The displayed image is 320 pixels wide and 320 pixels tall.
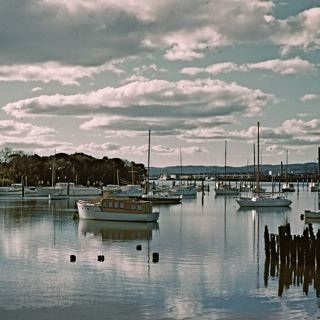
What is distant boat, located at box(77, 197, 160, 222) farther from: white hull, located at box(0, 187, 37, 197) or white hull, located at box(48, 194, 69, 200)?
white hull, located at box(0, 187, 37, 197)

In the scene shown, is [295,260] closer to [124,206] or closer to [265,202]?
[124,206]

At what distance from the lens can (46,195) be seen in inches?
6201

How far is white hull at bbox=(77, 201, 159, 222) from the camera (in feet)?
240

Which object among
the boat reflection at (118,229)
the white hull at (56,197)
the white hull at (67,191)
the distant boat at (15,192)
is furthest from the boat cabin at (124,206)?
the distant boat at (15,192)

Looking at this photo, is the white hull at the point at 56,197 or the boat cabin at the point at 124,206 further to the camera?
the white hull at the point at 56,197

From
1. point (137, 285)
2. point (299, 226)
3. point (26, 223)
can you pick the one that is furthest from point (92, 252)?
point (299, 226)

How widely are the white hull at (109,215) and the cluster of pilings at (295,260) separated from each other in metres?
31.4

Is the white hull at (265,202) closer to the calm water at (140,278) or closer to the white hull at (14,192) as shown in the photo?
the calm water at (140,278)

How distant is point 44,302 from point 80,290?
10.3 feet

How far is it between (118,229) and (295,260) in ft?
94.0

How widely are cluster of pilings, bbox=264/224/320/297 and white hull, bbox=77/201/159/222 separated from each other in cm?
3144

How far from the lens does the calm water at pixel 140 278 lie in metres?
29.3

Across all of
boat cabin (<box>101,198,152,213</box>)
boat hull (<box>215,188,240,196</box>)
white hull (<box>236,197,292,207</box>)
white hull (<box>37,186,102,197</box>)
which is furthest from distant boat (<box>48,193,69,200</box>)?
boat cabin (<box>101,198,152,213</box>)

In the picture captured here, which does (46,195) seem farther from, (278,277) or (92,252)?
(278,277)
